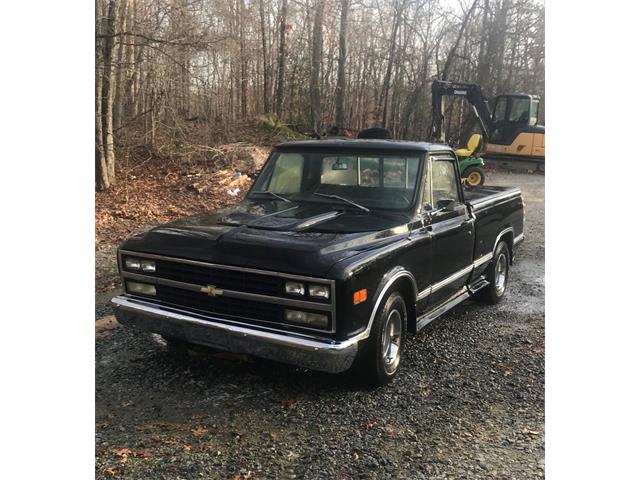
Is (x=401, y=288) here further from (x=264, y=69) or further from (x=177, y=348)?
(x=264, y=69)

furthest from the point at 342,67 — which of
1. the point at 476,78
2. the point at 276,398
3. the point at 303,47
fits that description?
the point at 276,398

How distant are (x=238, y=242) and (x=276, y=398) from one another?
0.78 meters

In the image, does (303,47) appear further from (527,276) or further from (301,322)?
(301,322)

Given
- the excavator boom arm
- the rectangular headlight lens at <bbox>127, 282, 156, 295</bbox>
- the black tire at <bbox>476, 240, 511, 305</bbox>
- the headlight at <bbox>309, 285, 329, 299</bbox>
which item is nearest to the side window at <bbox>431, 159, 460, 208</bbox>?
the black tire at <bbox>476, 240, 511, 305</bbox>

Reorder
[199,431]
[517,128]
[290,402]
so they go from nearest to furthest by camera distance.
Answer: [199,431]
[290,402]
[517,128]

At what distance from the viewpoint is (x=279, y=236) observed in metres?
2.58

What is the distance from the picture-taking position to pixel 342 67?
494cm

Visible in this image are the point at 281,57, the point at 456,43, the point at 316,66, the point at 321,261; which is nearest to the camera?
the point at 321,261

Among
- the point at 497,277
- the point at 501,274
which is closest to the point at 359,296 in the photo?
the point at 497,277

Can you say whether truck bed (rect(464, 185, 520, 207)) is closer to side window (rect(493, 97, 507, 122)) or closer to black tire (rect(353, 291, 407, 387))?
side window (rect(493, 97, 507, 122))

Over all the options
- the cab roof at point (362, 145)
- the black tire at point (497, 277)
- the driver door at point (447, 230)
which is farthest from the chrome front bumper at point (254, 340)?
the black tire at point (497, 277)

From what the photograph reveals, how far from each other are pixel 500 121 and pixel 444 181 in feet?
13.1

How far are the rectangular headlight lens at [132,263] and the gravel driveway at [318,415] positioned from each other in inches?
17.8

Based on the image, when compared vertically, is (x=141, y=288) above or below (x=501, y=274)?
above
